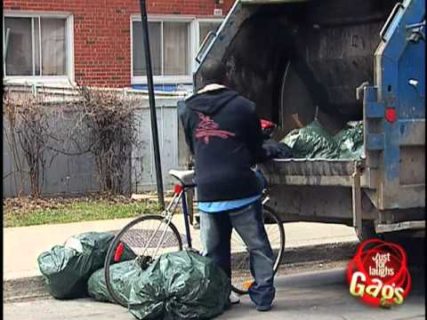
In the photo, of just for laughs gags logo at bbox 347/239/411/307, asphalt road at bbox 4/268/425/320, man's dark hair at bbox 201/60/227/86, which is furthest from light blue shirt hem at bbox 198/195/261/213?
man's dark hair at bbox 201/60/227/86

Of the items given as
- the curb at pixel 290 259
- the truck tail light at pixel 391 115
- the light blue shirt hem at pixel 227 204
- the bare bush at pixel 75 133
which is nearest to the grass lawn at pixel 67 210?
the bare bush at pixel 75 133

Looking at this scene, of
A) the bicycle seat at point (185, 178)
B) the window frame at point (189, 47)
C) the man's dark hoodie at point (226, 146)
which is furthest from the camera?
the window frame at point (189, 47)

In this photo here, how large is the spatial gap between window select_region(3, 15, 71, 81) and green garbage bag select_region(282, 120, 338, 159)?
11598 millimetres

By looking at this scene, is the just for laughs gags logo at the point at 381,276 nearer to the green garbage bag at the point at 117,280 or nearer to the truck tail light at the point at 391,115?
the truck tail light at the point at 391,115

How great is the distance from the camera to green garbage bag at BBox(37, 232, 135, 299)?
7961mm

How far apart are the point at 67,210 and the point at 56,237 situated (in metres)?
1.90

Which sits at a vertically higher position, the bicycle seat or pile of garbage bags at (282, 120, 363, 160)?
pile of garbage bags at (282, 120, 363, 160)

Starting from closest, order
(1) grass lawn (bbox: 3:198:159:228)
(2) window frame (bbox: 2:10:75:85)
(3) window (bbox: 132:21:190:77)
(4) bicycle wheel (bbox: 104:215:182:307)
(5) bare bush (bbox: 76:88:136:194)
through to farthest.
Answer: (4) bicycle wheel (bbox: 104:215:182:307) → (1) grass lawn (bbox: 3:198:159:228) → (5) bare bush (bbox: 76:88:136:194) → (2) window frame (bbox: 2:10:75:85) → (3) window (bbox: 132:21:190:77)

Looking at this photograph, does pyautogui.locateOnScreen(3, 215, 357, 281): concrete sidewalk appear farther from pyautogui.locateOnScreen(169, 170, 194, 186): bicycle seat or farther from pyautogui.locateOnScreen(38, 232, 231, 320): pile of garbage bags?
pyautogui.locateOnScreen(169, 170, 194, 186): bicycle seat

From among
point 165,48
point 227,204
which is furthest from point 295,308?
point 165,48

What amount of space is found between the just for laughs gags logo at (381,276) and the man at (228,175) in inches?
30.3

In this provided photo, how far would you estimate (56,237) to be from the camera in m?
10.4

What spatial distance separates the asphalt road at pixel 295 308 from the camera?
737 centimetres

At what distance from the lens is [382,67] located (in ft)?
22.6
